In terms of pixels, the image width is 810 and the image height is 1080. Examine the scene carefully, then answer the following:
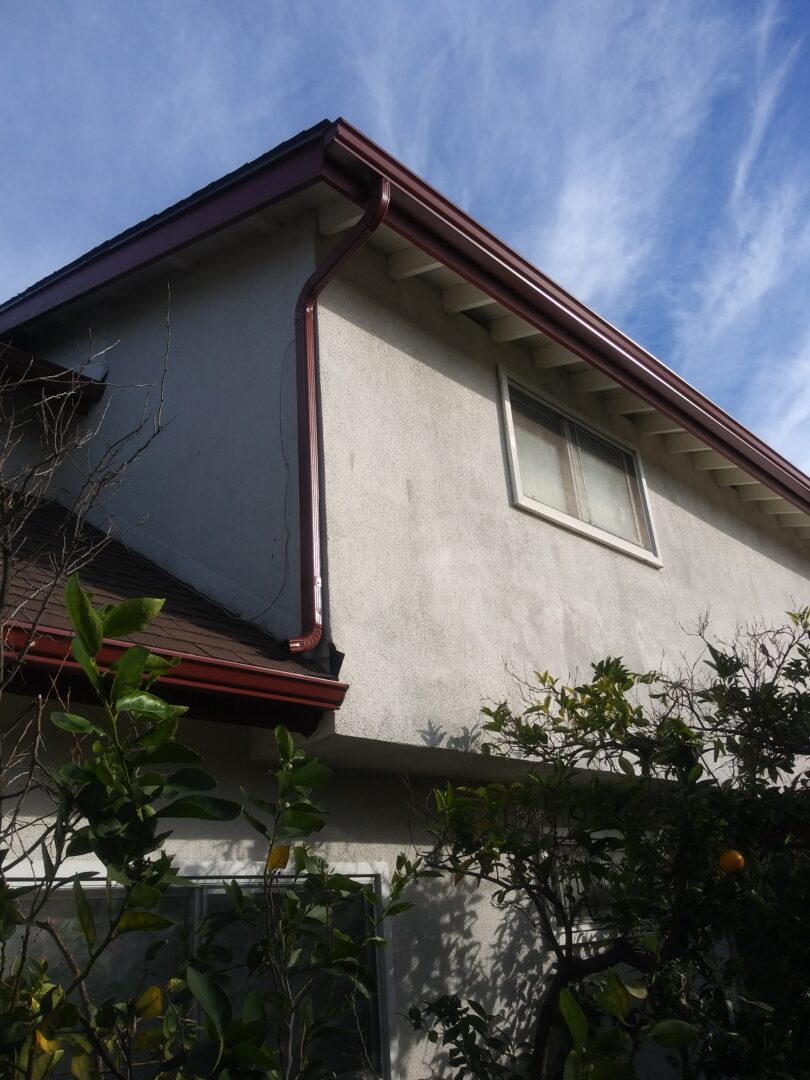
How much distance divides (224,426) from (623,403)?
12.7 feet

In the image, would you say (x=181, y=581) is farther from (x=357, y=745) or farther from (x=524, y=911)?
(x=524, y=911)

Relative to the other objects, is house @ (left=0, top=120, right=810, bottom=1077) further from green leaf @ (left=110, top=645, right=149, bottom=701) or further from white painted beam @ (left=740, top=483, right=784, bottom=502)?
white painted beam @ (left=740, top=483, right=784, bottom=502)

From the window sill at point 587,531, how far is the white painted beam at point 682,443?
1563 mm

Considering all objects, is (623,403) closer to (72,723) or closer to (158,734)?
(158,734)

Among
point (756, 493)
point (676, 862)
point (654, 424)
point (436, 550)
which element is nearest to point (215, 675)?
point (436, 550)

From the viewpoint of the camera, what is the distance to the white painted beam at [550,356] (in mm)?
7672

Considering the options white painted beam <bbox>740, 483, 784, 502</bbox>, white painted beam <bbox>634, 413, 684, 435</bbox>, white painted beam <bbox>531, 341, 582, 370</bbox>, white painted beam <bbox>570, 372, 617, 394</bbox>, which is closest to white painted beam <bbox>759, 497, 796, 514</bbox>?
white painted beam <bbox>740, 483, 784, 502</bbox>

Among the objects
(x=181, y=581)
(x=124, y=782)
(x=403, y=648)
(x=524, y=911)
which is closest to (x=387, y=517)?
(x=403, y=648)

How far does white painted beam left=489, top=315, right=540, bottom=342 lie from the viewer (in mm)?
7250

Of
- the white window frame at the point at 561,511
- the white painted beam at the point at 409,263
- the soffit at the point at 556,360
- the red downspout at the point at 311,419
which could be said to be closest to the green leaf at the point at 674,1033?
the red downspout at the point at 311,419

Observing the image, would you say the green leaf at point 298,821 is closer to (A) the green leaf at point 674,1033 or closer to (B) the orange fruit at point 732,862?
(A) the green leaf at point 674,1033

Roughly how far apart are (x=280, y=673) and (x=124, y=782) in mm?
2336

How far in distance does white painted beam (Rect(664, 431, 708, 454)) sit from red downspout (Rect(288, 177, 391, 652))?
14.7 feet

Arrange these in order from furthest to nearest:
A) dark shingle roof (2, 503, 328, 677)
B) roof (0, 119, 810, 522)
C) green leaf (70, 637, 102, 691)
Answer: roof (0, 119, 810, 522)
dark shingle roof (2, 503, 328, 677)
green leaf (70, 637, 102, 691)
